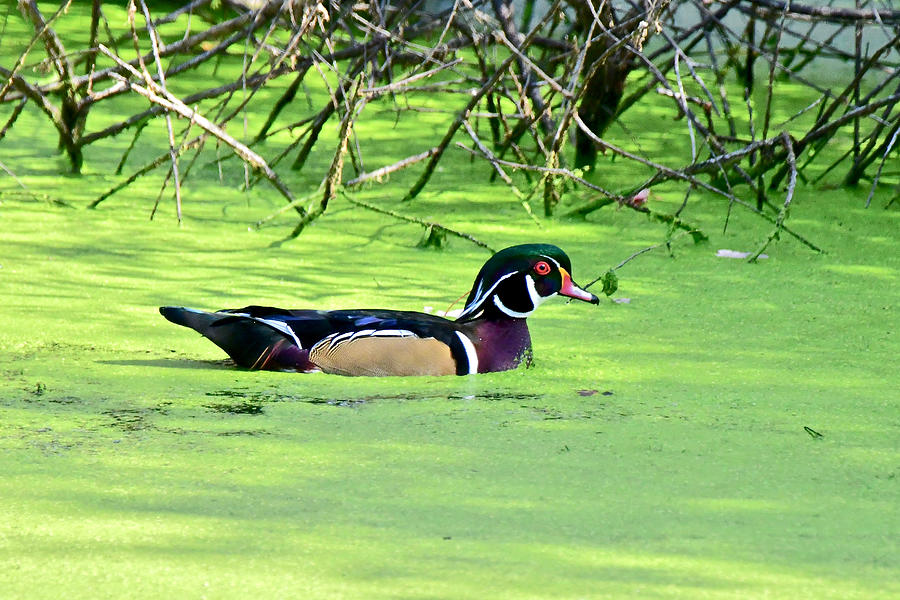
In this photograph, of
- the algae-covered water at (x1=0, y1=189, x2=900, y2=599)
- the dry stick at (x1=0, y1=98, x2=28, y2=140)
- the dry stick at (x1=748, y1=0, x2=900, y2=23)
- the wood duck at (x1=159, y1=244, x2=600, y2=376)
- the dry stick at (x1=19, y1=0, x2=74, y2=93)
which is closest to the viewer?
the algae-covered water at (x1=0, y1=189, x2=900, y2=599)

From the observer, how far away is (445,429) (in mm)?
3086

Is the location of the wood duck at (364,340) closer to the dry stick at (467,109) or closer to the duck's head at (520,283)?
the duck's head at (520,283)

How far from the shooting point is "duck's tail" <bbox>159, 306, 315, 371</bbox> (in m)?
3.62

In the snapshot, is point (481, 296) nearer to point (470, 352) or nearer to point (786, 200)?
point (470, 352)

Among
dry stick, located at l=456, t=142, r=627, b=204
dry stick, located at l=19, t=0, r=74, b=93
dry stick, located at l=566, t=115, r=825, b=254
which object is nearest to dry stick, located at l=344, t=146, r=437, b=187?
dry stick, located at l=456, t=142, r=627, b=204

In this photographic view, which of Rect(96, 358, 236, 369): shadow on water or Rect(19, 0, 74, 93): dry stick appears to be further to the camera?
Rect(19, 0, 74, 93): dry stick

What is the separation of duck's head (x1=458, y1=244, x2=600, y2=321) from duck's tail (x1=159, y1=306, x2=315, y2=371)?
1.58 ft

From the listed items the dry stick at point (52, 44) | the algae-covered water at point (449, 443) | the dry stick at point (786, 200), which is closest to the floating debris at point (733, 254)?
the dry stick at point (786, 200)

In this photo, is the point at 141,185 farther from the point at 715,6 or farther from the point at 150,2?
the point at 715,6

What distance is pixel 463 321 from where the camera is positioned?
12.5 feet

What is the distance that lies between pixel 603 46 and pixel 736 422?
292cm

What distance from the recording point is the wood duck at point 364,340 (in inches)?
141

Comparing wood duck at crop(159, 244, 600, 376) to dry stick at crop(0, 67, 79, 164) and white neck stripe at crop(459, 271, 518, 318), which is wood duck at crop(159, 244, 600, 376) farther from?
dry stick at crop(0, 67, 79, 164)

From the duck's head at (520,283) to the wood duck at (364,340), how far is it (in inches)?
0.6
